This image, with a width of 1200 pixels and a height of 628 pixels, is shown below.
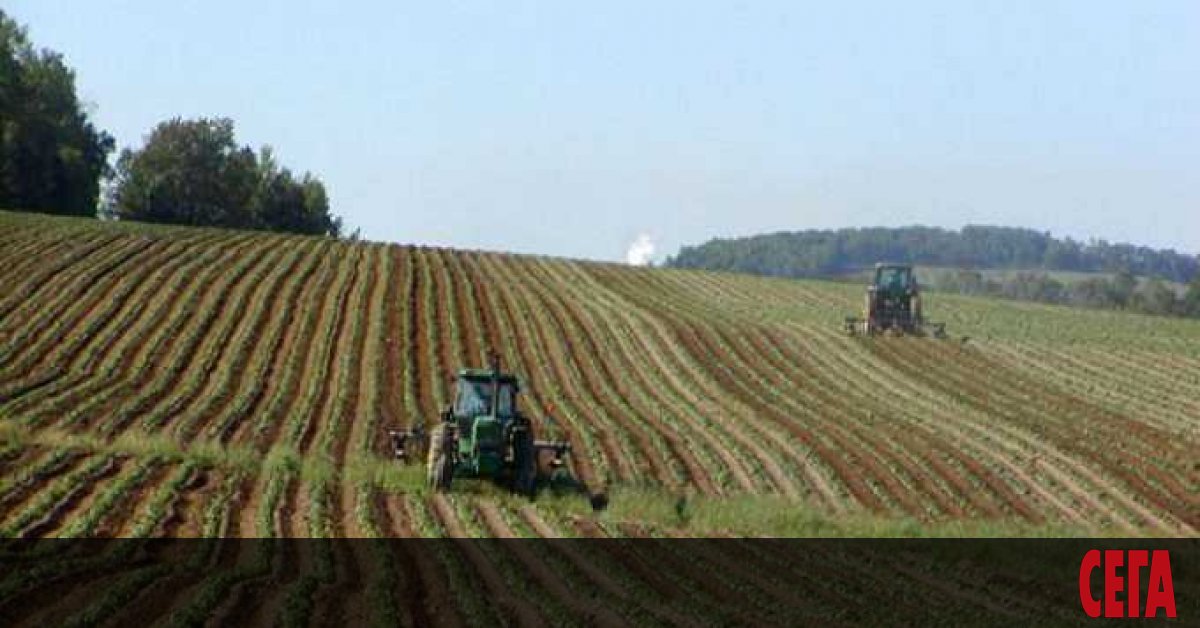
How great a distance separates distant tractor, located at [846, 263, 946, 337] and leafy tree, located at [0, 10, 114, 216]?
44.5 meters

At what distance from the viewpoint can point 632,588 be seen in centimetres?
1647

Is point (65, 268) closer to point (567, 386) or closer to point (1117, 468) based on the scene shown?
point (567, 386)

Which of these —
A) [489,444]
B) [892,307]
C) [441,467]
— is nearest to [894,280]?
[892,307]

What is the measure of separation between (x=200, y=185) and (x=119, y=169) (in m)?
4.36

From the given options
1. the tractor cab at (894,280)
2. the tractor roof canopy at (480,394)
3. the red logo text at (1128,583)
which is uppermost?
the tractor cab at (894,280)

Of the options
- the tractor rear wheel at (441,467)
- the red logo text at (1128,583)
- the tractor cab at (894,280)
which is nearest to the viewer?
the red logo text at (1128,583)

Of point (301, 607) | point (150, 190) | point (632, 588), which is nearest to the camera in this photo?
point (301, 607)

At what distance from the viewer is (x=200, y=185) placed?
9006 cm

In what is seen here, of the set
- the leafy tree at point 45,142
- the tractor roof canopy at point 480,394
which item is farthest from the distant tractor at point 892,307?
the leafy tree at point 45,142

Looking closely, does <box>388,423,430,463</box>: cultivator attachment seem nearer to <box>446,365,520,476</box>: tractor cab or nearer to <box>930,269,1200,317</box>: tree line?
<box>446,365,520,476</box>: tractor cab

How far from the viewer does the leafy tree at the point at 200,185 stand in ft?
291

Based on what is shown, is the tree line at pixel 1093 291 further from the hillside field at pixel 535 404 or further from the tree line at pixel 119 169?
the hillside field at pixel 535 404

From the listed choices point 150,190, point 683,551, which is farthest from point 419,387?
point 150,190

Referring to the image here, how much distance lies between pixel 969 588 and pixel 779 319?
3398cm
